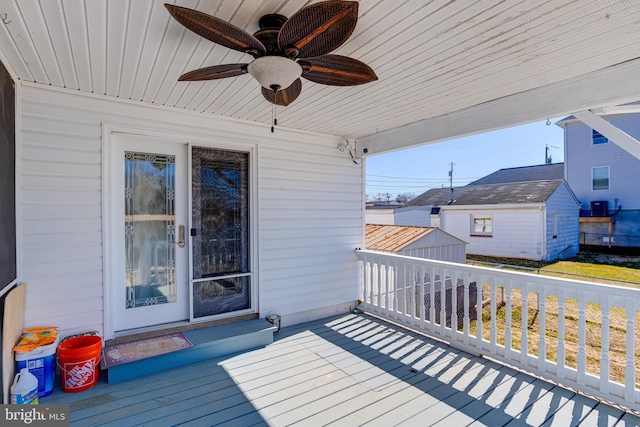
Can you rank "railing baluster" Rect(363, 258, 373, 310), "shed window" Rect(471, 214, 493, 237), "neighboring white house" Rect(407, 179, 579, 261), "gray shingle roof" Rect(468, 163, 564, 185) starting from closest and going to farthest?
"railing baluster" Rect(363, 258, 373, 310) < "neighboring white house" Rect(407, 179, 579, 261) < "shed window" Rect(471, 214, 493, 237) < "gray shingle roof" Rect(468, 163, 564, 185)

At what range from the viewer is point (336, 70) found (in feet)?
6.49

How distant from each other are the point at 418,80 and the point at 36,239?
137 inches

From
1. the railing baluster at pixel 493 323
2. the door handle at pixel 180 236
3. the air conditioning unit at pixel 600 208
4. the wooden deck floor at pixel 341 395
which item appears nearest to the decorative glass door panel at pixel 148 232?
the door handle at pixel 180 236

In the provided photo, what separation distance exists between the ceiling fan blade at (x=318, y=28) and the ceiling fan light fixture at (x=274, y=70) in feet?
0.18

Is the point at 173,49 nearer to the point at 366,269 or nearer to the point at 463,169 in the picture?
the point at 366,269

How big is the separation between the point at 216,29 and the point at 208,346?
107 inches

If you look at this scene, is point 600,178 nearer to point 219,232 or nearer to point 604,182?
point 604,182

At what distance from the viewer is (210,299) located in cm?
360

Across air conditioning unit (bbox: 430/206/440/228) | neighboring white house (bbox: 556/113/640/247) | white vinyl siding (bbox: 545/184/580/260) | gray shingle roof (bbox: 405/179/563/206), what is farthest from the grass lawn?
air conditioning unit (bbox: 430/206/440/228)

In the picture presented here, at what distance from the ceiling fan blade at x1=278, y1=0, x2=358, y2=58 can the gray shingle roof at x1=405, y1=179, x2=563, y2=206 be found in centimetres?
1149

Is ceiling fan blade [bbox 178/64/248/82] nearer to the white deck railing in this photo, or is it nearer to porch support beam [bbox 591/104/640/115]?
the white deck railing

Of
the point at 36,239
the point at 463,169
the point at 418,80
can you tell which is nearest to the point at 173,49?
the point at 418,80

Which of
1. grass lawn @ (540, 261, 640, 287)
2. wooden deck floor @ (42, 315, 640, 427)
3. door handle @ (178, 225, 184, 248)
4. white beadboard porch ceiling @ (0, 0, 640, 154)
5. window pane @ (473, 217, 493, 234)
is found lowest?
grass lawn @ (540, 261, 640, 287)

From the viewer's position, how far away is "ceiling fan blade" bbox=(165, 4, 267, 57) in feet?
4.66
